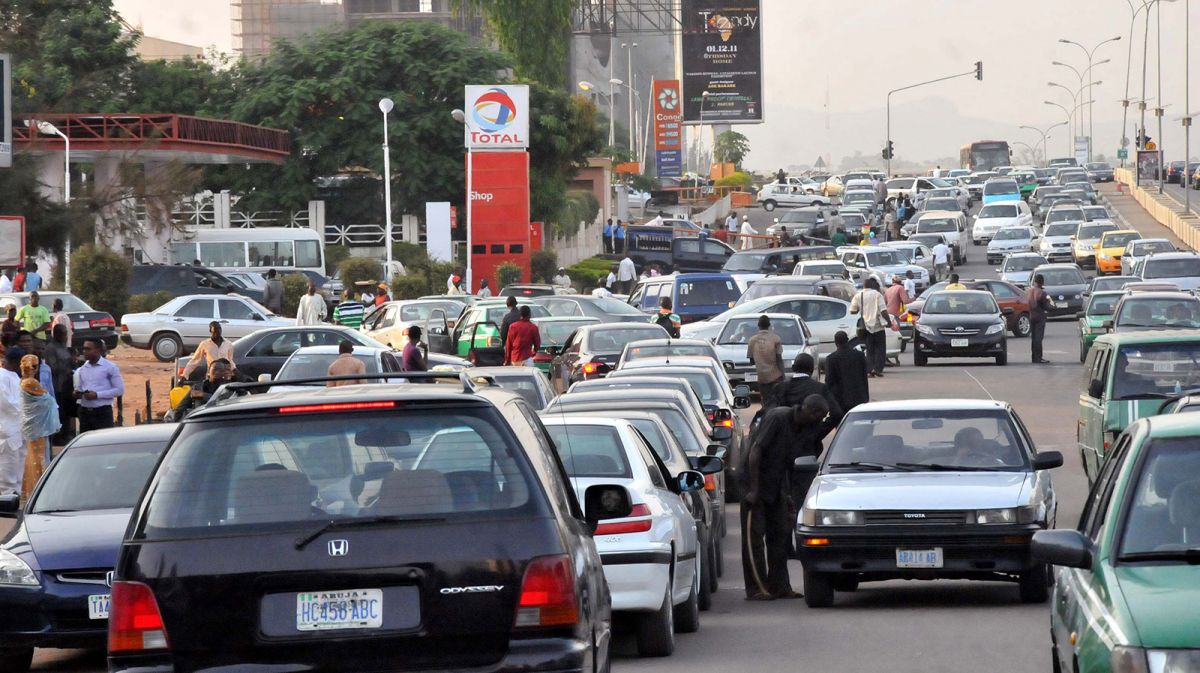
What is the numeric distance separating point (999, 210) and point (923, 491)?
6424 cm

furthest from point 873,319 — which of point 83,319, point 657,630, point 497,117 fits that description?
point 497,117

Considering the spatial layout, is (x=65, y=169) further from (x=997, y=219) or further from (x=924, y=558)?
(x=924, y=558)

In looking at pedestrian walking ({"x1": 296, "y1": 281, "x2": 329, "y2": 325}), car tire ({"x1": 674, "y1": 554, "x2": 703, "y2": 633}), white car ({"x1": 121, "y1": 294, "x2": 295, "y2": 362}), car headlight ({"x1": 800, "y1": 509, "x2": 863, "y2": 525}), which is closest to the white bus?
white car ({"x1": 121, "y1": 294, "x2": 295, "y2": 362})

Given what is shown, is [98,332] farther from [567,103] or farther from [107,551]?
[567,103]

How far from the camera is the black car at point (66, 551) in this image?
1116cm

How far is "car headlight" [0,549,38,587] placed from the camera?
37.0 ft

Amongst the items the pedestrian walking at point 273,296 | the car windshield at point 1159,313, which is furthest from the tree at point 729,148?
the car windshield at point 1159,313

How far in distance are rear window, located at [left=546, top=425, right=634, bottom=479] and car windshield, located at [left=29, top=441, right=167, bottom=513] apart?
3137mm

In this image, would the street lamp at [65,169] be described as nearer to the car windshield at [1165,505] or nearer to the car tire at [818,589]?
the car tire at [818,589]

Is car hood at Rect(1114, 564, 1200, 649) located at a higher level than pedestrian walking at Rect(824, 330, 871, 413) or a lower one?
higher

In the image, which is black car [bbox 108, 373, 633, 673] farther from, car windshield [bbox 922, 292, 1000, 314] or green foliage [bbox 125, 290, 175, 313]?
green foliage [bbox 125, 290, 175, 313]

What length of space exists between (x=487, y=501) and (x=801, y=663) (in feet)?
16.5

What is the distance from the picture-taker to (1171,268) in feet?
140

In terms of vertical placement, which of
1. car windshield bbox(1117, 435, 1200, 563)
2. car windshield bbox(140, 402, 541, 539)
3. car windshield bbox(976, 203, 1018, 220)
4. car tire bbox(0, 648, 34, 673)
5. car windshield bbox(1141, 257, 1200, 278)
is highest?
car windshield bbox(140, 402, 541, 539)
